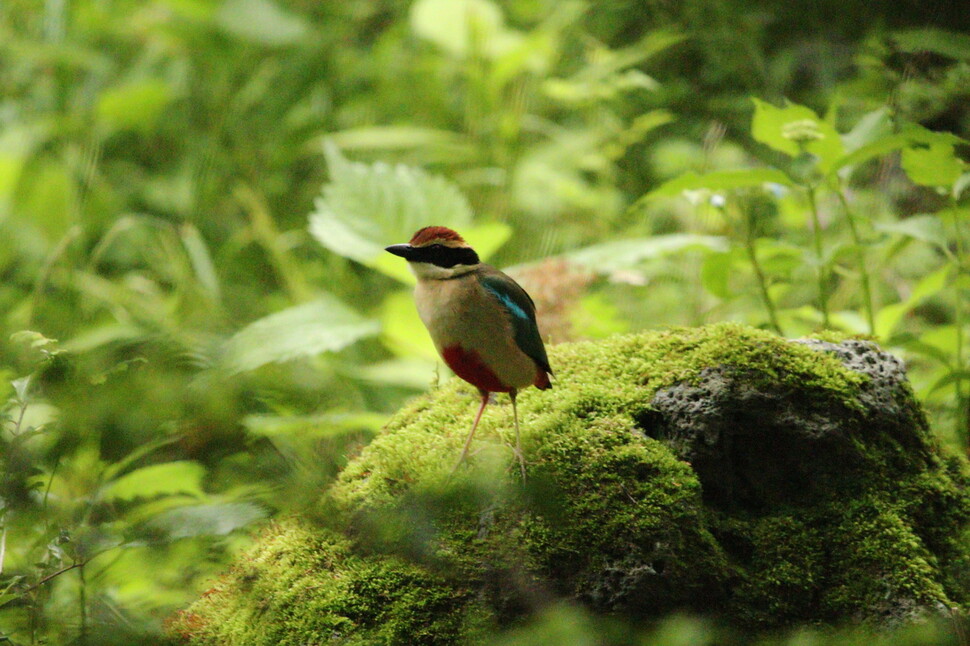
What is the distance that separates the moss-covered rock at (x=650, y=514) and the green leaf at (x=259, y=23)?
15.9 ft

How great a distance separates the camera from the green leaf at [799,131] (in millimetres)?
2654

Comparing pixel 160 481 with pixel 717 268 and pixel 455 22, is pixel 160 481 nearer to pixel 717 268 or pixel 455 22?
pixel 717 268

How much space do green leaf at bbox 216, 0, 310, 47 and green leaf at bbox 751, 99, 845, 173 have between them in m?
4.61

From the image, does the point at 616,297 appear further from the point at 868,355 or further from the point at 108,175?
the point at 108,175

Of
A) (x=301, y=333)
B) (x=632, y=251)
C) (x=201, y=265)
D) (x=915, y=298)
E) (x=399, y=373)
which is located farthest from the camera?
(x=201, y=265)

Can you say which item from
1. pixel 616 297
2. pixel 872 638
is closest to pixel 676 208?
pixel 616 297

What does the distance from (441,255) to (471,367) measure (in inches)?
13.1

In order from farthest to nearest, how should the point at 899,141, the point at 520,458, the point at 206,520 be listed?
the point at 899,141, the point at 520,458, the point at 206,520

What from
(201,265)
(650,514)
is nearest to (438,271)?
(650,514)

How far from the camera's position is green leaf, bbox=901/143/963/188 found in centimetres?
260

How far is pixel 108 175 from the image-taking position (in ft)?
20.2

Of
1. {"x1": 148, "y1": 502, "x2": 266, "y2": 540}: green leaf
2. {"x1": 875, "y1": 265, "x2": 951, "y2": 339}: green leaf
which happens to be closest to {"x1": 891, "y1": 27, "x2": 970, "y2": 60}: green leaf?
{"x1": 875, "y1": 265, "x2": 951, "y2": 339}: green leaf

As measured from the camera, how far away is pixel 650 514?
1.93 m

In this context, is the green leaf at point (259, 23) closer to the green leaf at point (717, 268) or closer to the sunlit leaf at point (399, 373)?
the sunlit leaf at point (399, 373)
